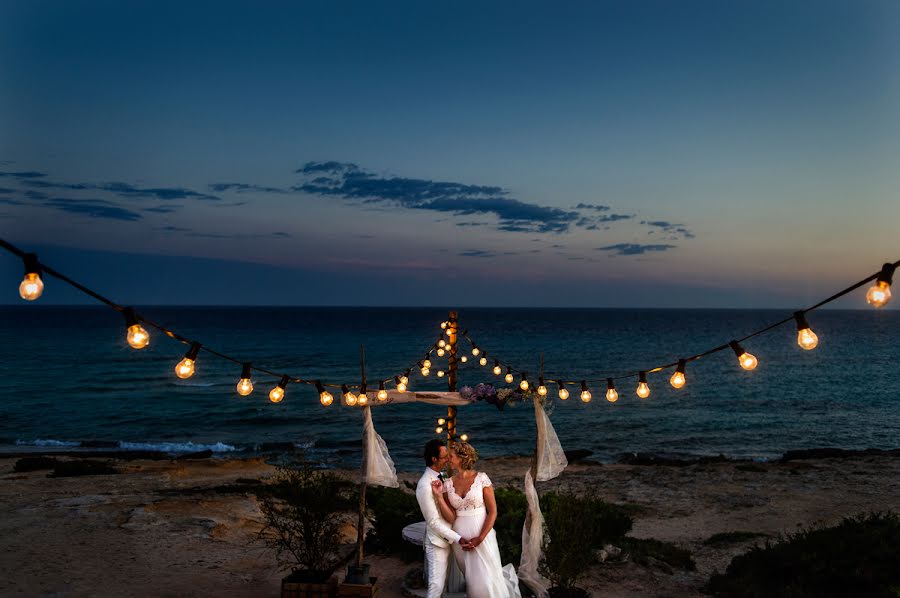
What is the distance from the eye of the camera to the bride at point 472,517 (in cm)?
Answer: 771

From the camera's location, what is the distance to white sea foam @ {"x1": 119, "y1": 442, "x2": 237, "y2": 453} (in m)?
32.4

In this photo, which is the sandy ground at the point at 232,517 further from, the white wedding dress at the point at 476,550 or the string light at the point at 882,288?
the string light at the point at 882,288

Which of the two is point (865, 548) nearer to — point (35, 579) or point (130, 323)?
point (130, 323)

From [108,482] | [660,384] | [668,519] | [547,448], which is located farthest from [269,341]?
[547,448]

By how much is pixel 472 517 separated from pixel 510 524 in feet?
11.8

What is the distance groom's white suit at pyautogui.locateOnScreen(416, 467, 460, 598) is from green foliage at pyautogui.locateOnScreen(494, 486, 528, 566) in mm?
2387

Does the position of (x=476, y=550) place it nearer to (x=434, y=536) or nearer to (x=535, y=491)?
(x=434, y=536)

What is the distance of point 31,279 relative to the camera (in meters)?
4.62

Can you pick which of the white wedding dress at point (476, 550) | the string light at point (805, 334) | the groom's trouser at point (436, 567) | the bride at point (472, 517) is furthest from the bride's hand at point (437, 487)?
the string light at point (805, 334)

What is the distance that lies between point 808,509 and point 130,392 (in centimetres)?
4839

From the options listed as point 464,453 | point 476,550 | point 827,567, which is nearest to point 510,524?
point 476,550

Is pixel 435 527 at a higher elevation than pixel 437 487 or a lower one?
lower

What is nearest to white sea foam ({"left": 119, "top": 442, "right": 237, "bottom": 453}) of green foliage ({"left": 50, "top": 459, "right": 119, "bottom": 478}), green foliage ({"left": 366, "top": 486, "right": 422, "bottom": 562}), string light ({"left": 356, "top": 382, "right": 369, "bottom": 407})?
green foliage ({"left": 50, "top": 459, "right": 119, "bottom": 478})

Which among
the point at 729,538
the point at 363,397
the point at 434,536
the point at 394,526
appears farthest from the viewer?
the point at 729,538
